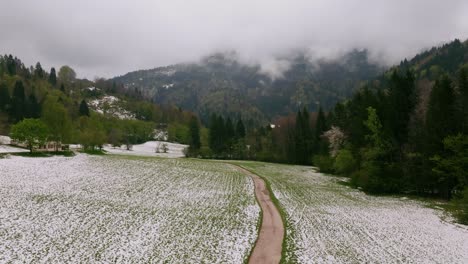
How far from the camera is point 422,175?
150 feet

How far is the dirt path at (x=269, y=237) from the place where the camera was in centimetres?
1922

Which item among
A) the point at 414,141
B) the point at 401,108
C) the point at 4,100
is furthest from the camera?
the point at 4,100

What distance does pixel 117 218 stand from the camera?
2531 centimetres

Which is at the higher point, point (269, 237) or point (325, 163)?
point (325, 163)

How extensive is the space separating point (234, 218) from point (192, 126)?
108815 millimetres

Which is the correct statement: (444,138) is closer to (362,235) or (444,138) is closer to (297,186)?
(297,186)

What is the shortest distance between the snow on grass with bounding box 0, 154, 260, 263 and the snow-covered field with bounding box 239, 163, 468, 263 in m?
4.22

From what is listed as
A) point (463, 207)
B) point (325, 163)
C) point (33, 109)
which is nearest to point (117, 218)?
point (463, 207)

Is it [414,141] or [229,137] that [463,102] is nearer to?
[414,141]

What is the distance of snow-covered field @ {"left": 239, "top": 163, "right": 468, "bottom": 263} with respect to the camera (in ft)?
66.5

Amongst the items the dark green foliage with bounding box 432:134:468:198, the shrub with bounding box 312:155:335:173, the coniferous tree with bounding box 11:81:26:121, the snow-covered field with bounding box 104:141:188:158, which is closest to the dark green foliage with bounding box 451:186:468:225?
the dark green foliage with bounding box 432:134:468:198

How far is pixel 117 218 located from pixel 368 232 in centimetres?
2127

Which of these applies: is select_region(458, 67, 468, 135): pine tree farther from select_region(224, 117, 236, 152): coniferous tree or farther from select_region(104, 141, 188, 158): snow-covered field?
select_region(224, 117, 236, 152): coniferous tree

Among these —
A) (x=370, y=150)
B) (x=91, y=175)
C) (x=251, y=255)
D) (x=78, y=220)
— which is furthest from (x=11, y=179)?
(x=370, y=150)
